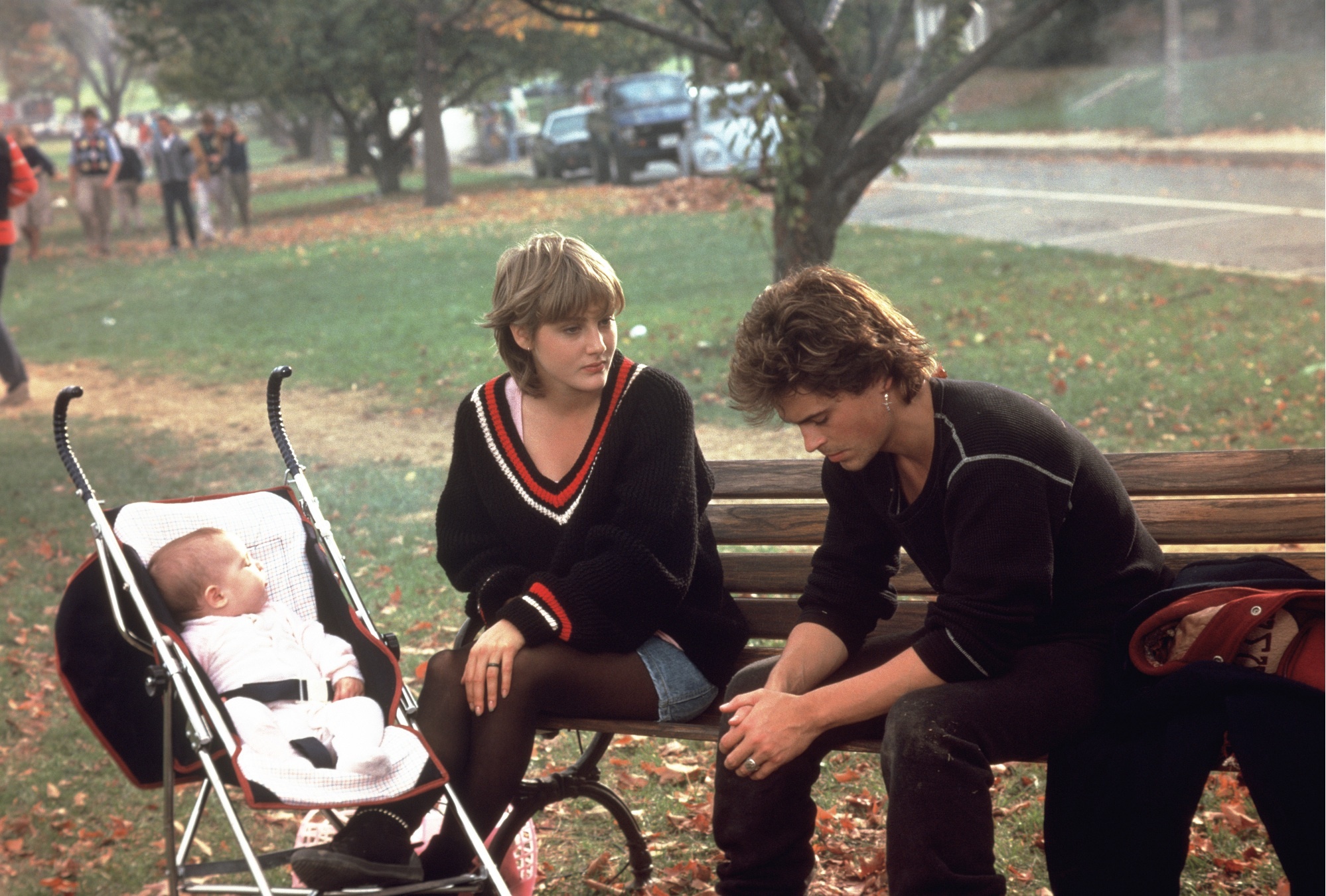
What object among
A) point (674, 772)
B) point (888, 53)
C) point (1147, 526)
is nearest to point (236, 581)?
point (674, 772)

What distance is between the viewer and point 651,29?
793 centimetres

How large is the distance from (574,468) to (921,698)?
113 centimetres

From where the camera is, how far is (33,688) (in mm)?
5383

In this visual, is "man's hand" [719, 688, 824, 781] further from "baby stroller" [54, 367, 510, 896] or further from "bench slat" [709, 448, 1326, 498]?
"bench slat" [709, 448, 1326, 498]

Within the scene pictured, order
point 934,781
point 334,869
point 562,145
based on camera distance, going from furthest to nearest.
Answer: point 562,145 → point 334,869 → point 934,781

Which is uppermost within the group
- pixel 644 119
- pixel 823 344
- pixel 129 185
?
pixel 644 119

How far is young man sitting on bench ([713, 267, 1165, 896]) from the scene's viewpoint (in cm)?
261

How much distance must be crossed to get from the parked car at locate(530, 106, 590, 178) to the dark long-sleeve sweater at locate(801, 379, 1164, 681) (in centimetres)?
2835

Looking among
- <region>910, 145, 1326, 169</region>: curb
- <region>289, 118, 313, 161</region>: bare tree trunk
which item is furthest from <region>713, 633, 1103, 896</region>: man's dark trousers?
<region>289, 118, 313, 161</region>: bare tree trunk

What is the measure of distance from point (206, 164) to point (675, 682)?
2069 centimetres

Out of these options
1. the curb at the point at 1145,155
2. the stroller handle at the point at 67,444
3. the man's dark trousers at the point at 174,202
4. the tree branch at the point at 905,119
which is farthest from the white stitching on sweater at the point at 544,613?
the man's dark trousers at the point at 174,202

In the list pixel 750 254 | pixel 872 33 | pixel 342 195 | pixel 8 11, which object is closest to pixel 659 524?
pixel 872 33

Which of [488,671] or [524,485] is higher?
[524,485]

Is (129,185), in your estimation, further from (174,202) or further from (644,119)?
(644,119)
